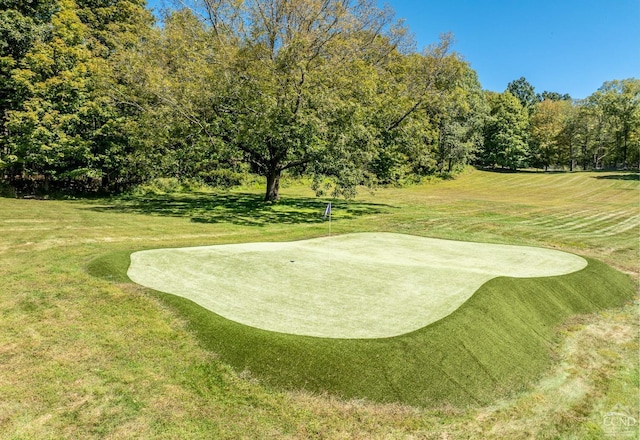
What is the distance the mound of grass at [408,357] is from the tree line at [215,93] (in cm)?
Result: 1433

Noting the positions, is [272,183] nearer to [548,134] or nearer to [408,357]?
[408,357]

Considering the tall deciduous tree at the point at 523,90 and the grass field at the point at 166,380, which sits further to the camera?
the tall deciduous tree at the point at 523,90

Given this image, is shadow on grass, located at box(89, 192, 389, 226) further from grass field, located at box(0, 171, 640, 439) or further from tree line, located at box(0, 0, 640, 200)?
grass field, located at box(0, 171, 640, 439)

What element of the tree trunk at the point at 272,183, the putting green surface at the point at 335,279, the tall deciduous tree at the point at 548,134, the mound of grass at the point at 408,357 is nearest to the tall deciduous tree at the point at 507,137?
the tall deciduous tree at the point at 548,134

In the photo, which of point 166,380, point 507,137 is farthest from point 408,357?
point 507,137

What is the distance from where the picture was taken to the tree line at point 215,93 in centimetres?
2059

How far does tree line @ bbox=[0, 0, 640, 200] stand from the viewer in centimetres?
2059

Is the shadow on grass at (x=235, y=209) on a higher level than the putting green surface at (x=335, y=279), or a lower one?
higher

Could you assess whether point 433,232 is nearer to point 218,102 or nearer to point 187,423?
point 218,102

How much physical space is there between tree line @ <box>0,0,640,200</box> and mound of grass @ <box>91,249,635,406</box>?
1433 cm

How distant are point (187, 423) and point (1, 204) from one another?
23.3 metres

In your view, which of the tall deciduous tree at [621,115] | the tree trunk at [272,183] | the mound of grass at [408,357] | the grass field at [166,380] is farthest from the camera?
the tall deciduous tree at [621,115]

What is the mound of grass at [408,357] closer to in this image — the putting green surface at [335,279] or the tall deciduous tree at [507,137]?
the putting green surface at [335,279]

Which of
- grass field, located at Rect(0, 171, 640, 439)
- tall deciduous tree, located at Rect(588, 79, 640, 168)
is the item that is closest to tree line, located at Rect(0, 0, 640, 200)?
grass field, located at Rect(0, 171, 640, 439)
